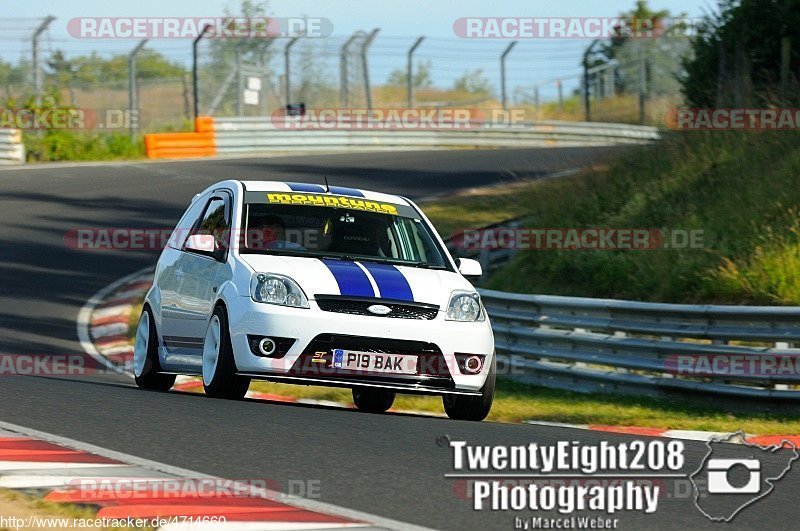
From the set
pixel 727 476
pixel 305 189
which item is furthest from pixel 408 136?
pixel 727 476

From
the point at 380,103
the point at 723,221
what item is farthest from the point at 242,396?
the point at 380,103

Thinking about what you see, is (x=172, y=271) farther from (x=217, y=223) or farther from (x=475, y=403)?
(x=475, y=403)

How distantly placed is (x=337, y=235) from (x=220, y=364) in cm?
143

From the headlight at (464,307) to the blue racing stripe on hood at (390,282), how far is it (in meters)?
0.31

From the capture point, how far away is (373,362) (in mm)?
8953

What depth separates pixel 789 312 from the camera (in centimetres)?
1087

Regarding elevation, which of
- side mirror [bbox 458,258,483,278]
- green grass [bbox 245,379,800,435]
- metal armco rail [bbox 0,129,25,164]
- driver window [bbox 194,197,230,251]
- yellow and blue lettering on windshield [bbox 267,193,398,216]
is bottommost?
green grass [bbox 245,379,800,435]

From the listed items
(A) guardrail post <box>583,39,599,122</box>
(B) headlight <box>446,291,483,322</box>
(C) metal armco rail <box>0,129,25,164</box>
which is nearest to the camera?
(B) headlight <box>446,291,483,322</box>

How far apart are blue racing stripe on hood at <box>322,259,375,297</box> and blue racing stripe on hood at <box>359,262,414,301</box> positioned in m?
0.07

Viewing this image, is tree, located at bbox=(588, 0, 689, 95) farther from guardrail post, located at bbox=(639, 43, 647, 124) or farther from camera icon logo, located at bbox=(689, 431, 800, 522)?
camera icon logo, located at bbox=(689, 431, 800, 522)

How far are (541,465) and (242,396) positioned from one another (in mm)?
2996

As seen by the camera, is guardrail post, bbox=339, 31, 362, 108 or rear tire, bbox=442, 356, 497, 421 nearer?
rear tire, bbox=442, 356, 497, 421

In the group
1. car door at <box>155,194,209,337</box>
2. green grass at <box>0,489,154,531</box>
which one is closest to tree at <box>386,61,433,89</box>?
car door at <box>155,194,209,337</box>

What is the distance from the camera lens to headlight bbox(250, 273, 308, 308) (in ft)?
29.3
